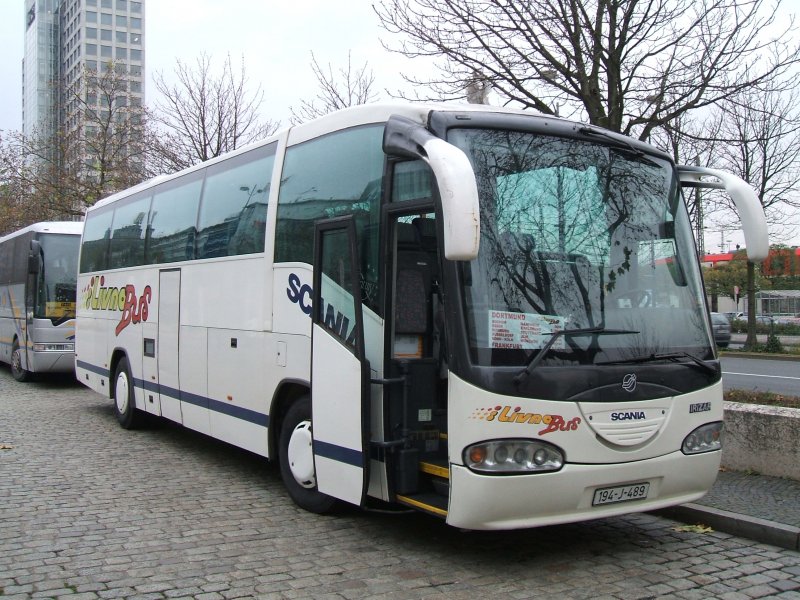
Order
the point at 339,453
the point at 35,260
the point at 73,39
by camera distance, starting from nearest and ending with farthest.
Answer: the point at 339,453, the point at 35,260, the point at 73,39

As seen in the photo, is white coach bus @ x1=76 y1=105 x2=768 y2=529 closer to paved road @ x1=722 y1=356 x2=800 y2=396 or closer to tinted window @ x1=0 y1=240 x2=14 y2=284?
paved road @ x1=722 y1=356 x2=800 y2=396

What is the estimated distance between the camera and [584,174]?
559 centimetres

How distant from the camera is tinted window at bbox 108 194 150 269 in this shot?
35.5 ft

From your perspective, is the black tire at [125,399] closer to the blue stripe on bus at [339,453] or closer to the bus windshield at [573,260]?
the blue stripe on bus at [339,453]

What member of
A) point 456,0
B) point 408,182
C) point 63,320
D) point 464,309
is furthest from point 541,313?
point 63,320

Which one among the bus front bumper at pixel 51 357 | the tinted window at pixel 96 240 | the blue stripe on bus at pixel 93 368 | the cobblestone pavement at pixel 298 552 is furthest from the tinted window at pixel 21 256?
the cobblestone pavement at pixel 298 552

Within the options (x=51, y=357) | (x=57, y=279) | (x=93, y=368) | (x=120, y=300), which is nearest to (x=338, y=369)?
(x=120, y=300)

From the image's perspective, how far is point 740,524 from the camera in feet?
19.8

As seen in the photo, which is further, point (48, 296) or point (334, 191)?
point (48, 296)

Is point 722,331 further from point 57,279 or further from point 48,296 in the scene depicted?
point 48,296

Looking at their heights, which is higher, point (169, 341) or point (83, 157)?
point (83, 157)

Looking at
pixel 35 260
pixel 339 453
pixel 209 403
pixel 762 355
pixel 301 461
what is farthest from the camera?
pixel 762 355

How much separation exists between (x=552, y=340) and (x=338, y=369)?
1.71m

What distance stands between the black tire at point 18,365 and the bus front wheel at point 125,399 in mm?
7514
